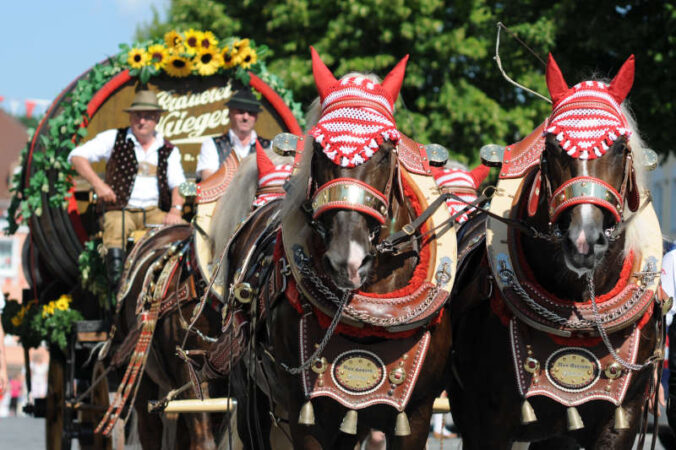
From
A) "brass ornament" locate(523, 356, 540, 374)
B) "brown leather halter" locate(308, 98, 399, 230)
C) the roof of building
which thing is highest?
the roof of building

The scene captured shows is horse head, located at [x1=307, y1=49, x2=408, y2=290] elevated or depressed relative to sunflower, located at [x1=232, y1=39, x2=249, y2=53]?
depressed

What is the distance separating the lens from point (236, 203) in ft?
23.7

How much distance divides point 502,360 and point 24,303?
5.54 m

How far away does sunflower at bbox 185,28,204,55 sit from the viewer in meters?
9.48

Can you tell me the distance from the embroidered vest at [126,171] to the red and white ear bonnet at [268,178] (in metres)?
2.06

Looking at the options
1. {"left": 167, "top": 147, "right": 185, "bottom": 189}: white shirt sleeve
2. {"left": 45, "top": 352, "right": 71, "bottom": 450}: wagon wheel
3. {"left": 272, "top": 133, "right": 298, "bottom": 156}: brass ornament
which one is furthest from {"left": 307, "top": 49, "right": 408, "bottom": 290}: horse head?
{"left": 45, "top": 352, "right": 71, "bottom": 450}: wagon wheel

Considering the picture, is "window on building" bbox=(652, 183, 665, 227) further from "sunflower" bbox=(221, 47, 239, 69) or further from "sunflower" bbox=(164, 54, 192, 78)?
"sunflower" bbox=(164, 54, 192, 78)

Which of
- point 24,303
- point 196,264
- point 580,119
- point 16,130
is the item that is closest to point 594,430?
point 580,119

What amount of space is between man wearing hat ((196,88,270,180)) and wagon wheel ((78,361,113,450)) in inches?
63.1

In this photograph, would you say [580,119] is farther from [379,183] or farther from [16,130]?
[16,130]

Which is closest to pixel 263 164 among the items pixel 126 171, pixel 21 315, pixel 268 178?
pixel 268 178

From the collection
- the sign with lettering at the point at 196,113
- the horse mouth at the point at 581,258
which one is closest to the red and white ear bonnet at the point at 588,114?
the horse mouth at the point at 581,258

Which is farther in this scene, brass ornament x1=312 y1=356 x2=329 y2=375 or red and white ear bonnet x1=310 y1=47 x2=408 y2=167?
brass ornament x1=312 y1=356 x2=329 y2=375

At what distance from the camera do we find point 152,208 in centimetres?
893
